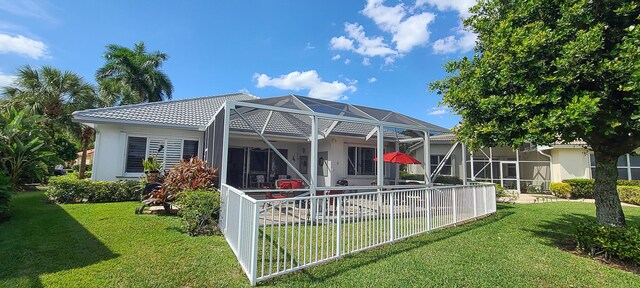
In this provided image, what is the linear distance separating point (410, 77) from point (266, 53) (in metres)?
9.82

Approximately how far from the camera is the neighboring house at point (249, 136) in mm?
9555

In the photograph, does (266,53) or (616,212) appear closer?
(616,212)

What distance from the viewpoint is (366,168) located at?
15.6 metres

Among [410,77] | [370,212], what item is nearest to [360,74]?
[410,77]

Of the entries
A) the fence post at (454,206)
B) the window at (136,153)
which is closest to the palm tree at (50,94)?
the window at (136,153)

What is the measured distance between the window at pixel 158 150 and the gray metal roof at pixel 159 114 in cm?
91

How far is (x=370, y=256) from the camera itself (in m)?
5.34

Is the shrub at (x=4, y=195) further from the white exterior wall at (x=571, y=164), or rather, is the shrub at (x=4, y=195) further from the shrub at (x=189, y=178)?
the white exterior wall at (x=571, y=164)

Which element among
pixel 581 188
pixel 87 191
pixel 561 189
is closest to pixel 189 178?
pixel 87 191

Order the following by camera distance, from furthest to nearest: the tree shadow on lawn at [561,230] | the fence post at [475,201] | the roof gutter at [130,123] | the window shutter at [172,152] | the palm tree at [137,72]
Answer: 1. the palm tree at [137,72]
2. the window shutter at [172,152]
3. the roof gutter at [130,123]
4. the fence post at [475,201]
5. the tree shadow on lawn at [561,230]

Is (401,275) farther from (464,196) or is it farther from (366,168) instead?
(366,168)

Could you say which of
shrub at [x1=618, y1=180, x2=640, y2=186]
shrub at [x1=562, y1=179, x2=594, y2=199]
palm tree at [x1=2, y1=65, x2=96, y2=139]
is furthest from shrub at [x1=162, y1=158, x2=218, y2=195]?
shrub at [x1=618, y1=180, x2=640, y2=186]

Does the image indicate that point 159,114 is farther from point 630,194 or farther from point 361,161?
point 630,194

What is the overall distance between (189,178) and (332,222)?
194 inches
